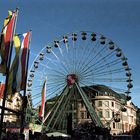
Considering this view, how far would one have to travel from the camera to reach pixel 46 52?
54.9 meters

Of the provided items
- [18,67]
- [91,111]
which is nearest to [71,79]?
[91,111]

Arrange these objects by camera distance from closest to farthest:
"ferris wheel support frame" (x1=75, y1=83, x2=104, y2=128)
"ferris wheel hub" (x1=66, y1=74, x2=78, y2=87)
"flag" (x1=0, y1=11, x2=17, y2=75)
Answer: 1. "flag" (x1=0, y1=11, x2=17, y2=75)
2. "ferris wheel support frame" (x1=75, y1=83, x2=104, y2=128)
3. "ferris wheel hub" (x1=66, y1=74, x2=78, y2=87)

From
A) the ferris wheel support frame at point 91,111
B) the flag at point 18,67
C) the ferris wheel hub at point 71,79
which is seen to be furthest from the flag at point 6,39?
the ferris wheel support frame at point 91,111

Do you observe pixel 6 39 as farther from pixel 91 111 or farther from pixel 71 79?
pixel 91 111

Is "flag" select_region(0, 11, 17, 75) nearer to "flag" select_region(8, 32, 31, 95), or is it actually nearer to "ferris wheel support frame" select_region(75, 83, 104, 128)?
"flag" select_region(8, 32, 31, 95)

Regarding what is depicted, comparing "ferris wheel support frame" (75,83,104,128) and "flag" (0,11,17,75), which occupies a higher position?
"flag" (0,11,17,75)

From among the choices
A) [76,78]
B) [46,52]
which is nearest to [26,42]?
[76,78]

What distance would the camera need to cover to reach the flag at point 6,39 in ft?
77.6

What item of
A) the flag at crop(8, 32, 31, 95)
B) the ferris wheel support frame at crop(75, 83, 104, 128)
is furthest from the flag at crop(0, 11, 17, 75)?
the ferris wheel support frame at crop(75, 83, 104, 128)

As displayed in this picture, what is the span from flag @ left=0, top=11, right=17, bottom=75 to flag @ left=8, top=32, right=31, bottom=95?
1017 mm

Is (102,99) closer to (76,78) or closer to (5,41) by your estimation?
(76,78)

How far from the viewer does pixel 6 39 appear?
79.6 feet

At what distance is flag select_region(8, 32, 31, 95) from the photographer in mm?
24328

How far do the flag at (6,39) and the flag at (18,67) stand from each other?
102 cm
